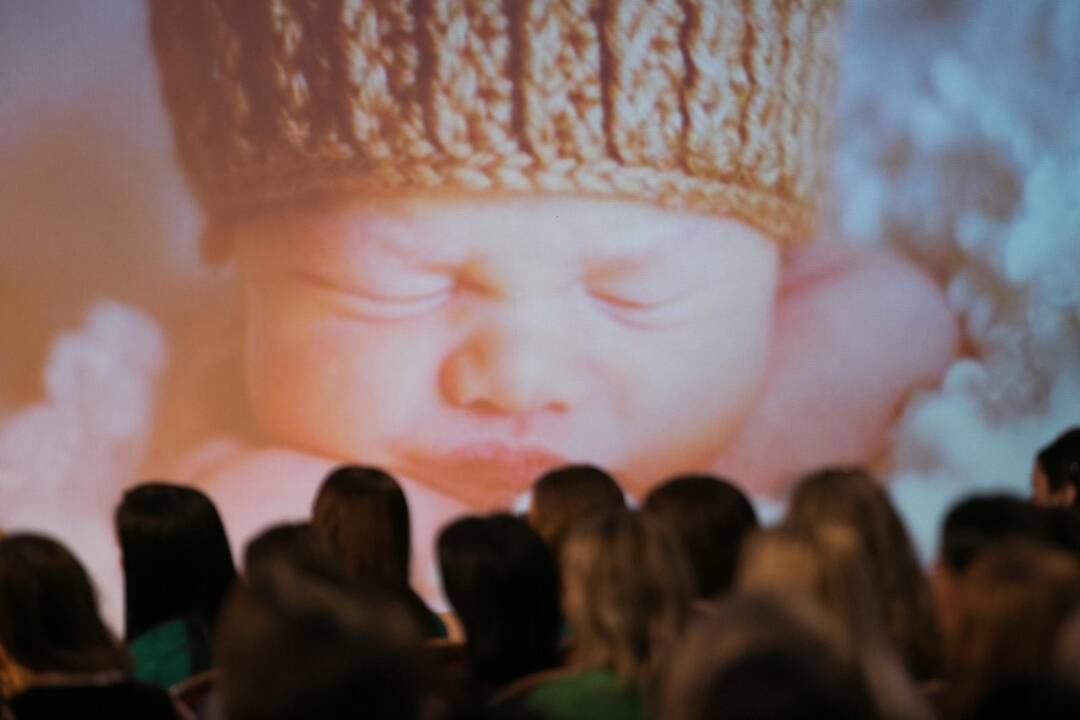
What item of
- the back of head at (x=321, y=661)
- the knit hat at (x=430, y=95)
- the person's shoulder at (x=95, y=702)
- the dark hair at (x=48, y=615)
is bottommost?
the person's shoulder at (x=95, y=702)

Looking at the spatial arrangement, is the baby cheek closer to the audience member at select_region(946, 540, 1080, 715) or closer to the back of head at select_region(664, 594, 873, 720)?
the audience member at select_region(946, 540, 1080, 715)

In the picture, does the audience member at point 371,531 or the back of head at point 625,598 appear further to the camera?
the audience member at point 371,531

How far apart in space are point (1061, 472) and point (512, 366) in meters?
1.48

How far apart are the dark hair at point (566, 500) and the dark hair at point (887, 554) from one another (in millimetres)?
482

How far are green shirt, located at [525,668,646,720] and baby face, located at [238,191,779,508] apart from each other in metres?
2.12

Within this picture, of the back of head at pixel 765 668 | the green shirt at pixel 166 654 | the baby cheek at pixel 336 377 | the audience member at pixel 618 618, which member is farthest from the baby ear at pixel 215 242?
the back of head at pixel 765 668

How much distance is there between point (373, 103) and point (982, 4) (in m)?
1.83

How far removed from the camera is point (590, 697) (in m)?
1.89

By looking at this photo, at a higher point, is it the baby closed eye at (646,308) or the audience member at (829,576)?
the audience member at (829,576)

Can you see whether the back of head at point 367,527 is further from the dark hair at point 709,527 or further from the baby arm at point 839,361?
the baby arm at point 839,361

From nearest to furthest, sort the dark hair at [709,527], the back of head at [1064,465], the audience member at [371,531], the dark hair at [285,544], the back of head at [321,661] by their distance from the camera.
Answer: the back of head at [321,661], the dark hair at [285,544], the dark hair at [709,527], the audience member at [371,531], the back of head at [1064,465]

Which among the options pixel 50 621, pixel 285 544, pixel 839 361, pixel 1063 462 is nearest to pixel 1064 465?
pixel 1063 462

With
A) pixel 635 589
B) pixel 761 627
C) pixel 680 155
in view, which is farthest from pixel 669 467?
pixel 761 627

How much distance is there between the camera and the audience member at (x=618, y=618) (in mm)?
1898
